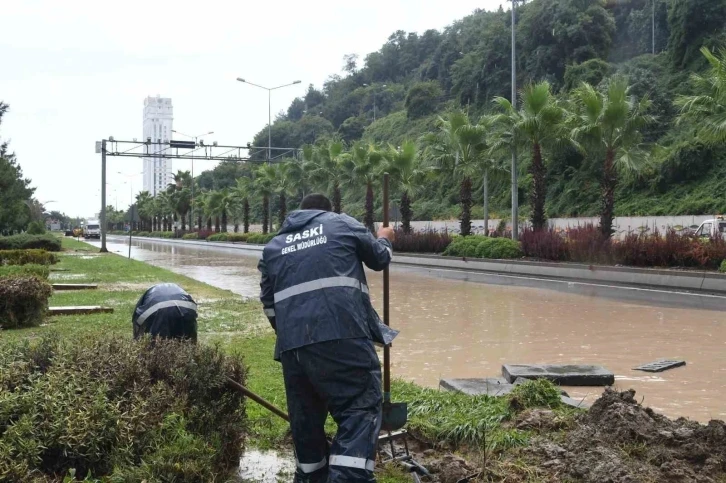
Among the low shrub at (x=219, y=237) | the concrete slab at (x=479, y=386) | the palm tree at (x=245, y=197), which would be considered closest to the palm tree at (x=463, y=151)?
the concrete slab at (x=479, y=386)

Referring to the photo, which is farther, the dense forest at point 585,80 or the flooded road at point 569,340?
the dense forest at point 585,80

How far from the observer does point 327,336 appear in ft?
11.3

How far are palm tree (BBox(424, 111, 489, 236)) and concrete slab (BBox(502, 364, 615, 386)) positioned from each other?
23199mm

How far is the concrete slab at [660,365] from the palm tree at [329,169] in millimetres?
36654

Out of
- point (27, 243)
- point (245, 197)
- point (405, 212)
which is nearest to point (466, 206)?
point (405, 212)

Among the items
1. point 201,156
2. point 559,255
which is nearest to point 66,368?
point 559,255

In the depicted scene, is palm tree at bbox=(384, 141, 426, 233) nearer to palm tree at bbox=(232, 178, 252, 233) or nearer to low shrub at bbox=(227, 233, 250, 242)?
low shrub at bbox=(227, 233, 250, 242)

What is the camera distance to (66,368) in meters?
3.59

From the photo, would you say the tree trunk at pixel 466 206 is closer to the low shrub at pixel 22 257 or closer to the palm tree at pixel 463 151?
the palm tree at pixel 463 151

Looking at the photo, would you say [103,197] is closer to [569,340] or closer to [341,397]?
[569,340]

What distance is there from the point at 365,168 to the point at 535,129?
52.1 feet

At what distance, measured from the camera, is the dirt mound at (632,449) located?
381 centimetres

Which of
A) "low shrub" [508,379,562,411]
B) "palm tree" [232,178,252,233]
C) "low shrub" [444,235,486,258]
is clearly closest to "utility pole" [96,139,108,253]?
"low shrub" [444,235,486,258]

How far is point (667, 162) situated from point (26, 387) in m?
44.0
